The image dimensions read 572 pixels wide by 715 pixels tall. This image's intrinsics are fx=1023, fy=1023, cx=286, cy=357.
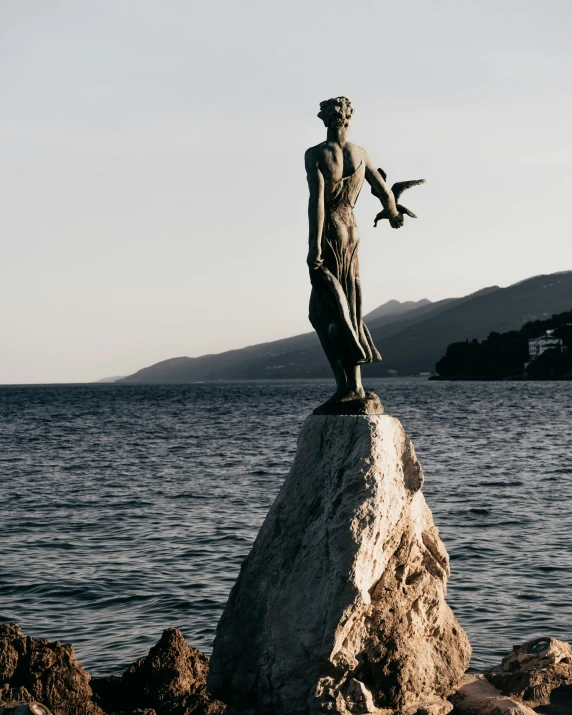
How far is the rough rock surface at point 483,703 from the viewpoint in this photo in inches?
396

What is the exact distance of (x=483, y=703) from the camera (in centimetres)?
1034

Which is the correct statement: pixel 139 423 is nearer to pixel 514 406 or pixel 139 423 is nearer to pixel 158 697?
pixel 514 406

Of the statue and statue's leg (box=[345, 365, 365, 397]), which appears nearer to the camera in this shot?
the statue

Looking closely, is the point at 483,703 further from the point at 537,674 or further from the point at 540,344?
the point at 540,344

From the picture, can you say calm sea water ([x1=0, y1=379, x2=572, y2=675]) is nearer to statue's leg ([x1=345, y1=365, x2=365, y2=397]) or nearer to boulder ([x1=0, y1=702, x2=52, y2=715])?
boulder ([x1=0, y1=702, x2=52, y2=715])

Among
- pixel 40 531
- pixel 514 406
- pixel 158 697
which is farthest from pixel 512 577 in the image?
pixel 514 406

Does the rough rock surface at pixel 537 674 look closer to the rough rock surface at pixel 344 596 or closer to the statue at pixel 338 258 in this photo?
the rough rock surface at pixel 344 596

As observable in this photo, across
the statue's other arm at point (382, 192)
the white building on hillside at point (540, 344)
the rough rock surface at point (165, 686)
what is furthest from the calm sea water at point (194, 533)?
the white building on hillside at point (540, 344)

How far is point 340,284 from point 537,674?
4742 mm

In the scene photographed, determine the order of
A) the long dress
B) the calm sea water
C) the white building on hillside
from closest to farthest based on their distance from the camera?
the long dress, the calm sea water, the white building on hillside

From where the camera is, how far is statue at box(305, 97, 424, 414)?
1048 centimetres

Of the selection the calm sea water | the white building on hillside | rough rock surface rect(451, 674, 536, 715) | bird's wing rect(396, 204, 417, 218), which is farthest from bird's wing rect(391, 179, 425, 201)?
the white building on hillside

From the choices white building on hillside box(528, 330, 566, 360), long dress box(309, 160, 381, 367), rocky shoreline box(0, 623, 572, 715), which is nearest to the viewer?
long dress box(309, 160, 381, 367)

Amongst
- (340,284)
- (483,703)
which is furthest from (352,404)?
(483,703)
